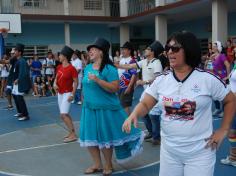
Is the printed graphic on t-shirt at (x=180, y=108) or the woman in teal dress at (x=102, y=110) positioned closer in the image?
the printed graphic on t-shirt at (x=180, y=108)

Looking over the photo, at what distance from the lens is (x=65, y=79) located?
696 centimetres

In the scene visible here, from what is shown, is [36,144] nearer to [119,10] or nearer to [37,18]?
[37,18]

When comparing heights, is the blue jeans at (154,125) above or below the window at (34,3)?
below

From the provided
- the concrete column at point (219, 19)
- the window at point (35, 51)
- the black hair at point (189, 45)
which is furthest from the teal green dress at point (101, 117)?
the window at point (35, 51)

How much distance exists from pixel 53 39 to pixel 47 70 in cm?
740

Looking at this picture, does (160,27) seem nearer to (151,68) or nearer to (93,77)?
(151,68)

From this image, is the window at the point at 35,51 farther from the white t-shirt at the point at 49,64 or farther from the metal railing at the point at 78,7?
the white t-shirt at the point at 49,64

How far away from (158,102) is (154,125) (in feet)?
11.6

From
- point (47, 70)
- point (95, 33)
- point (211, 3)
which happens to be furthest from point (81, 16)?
point (211, 3)

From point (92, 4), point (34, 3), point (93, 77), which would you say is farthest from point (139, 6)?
point (93, 77)

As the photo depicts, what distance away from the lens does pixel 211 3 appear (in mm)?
17531

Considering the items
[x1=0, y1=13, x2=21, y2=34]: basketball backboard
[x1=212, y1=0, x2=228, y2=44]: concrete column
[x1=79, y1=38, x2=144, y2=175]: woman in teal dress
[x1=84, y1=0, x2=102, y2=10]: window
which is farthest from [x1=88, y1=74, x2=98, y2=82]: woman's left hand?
[x1=84, y1=0, x2=102, y2=10]: window

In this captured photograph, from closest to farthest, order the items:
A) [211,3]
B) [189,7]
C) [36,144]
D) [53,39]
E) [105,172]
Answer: [105,172], [36,144], [211,3], [189,7], [53,39]

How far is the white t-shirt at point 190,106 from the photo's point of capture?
2.73 metres
